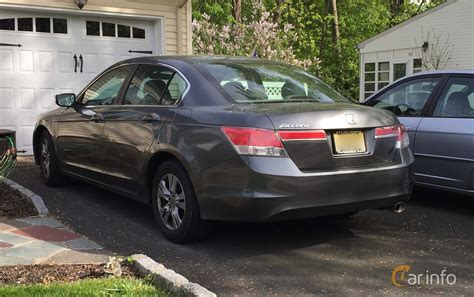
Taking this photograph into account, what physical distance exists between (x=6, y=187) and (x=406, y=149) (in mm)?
4629

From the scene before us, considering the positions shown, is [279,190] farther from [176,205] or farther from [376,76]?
[376,76]

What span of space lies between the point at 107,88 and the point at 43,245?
1.95 meters

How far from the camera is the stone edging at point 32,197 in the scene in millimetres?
5609

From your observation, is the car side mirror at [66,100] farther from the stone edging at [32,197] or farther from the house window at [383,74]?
the house window at [383,74]

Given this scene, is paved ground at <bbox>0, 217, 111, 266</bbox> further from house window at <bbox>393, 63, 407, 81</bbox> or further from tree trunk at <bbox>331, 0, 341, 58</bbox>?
tree trunk at <bbox>331, 0, 341, 58</bbox>

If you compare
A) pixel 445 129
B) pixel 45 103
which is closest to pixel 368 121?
pixel 445 129

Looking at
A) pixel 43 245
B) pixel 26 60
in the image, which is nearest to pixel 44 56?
pixel 26 60

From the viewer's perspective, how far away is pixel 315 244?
464 centimetres

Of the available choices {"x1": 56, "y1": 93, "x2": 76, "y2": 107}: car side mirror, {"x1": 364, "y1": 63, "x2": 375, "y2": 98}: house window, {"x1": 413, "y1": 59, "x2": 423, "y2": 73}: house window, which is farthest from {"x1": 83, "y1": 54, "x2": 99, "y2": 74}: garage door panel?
{"x1": 364, "y1": 63, "x2": 375, "y2": 98}: house window

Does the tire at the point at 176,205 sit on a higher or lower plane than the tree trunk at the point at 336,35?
lower

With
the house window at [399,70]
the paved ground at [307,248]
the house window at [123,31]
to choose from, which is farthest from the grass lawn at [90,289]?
the house window at [399,70]

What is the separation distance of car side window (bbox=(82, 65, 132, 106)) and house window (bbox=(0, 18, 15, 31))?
4016 mm

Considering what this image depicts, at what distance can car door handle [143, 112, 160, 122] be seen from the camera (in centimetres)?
475
